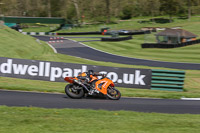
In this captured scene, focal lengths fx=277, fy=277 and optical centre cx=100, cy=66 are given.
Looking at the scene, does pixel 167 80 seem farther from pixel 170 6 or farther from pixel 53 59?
pixel 170 6

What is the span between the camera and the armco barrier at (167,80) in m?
16.0

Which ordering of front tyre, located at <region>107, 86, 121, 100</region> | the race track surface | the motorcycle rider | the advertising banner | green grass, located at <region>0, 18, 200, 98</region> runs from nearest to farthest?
1. the race track surface
2. the motorcycle rider
3. front tyre, located at <region>107, 86, 121, 100</region>
4. green grass, located at <region>0, 18, 200, 98</region>
5. the advertising banner

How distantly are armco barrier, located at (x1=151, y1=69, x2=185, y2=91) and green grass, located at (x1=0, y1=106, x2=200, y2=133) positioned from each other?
609 cm

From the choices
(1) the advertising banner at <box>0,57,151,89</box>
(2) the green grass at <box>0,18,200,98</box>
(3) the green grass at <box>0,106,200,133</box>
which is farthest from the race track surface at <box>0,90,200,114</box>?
(1) the advertising banner at <box>0,57,151,89</box>

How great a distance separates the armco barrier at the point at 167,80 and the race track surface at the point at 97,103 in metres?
2.93

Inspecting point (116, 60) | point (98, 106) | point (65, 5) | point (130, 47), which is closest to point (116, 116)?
point (98, 106)

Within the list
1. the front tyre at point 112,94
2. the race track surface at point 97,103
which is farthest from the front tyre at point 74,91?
the front tyre at point 112,94

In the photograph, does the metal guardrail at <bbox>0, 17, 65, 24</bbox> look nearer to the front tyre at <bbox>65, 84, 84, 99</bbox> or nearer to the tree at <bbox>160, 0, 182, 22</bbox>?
the tree at <bbox>160, 0, 182, 22</bbox>

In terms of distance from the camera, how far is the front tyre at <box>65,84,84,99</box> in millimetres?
12305

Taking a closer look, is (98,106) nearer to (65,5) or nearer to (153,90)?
(153,90)

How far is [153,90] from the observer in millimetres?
16156

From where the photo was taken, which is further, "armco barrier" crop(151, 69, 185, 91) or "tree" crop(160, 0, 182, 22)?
"tree" crop(160, 0, 182, 22)

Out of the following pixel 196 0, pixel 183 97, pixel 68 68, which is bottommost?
pixel 183 97

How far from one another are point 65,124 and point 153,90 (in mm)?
9171
